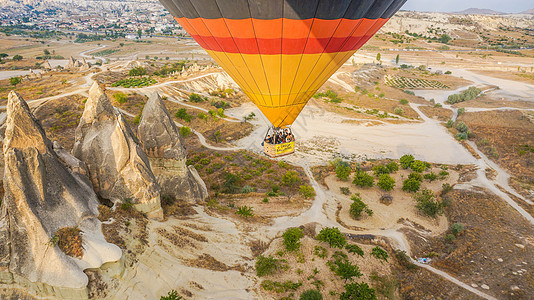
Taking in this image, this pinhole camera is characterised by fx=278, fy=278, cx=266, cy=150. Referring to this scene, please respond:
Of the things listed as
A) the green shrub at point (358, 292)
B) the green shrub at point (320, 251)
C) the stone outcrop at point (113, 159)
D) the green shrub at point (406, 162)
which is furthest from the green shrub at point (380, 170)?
the stone outcrop at point (113, 159)

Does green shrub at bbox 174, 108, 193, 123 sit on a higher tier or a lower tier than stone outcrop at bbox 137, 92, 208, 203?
lower

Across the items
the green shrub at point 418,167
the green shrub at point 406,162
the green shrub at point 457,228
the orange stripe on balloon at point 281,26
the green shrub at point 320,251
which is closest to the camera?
the orange stripe on balloon at point 281,26

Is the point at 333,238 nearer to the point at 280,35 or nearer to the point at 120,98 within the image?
the point at 280,35

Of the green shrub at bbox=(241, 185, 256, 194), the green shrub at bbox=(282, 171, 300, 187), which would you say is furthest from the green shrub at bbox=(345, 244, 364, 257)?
the green shrub at bbox=(282, 171, 300, 187)

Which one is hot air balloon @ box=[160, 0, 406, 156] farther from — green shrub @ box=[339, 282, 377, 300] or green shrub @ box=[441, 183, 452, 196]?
green shrub @ box=[441, 183, 452, 196]

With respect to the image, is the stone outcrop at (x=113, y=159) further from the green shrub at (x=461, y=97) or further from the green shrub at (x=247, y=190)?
the green shrub at (x=461, y=97)

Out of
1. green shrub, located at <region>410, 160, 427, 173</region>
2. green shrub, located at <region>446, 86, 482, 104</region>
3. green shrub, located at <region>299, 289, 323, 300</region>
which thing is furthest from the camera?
green shrub, located at <region>446, 86, 482, 104</region>
